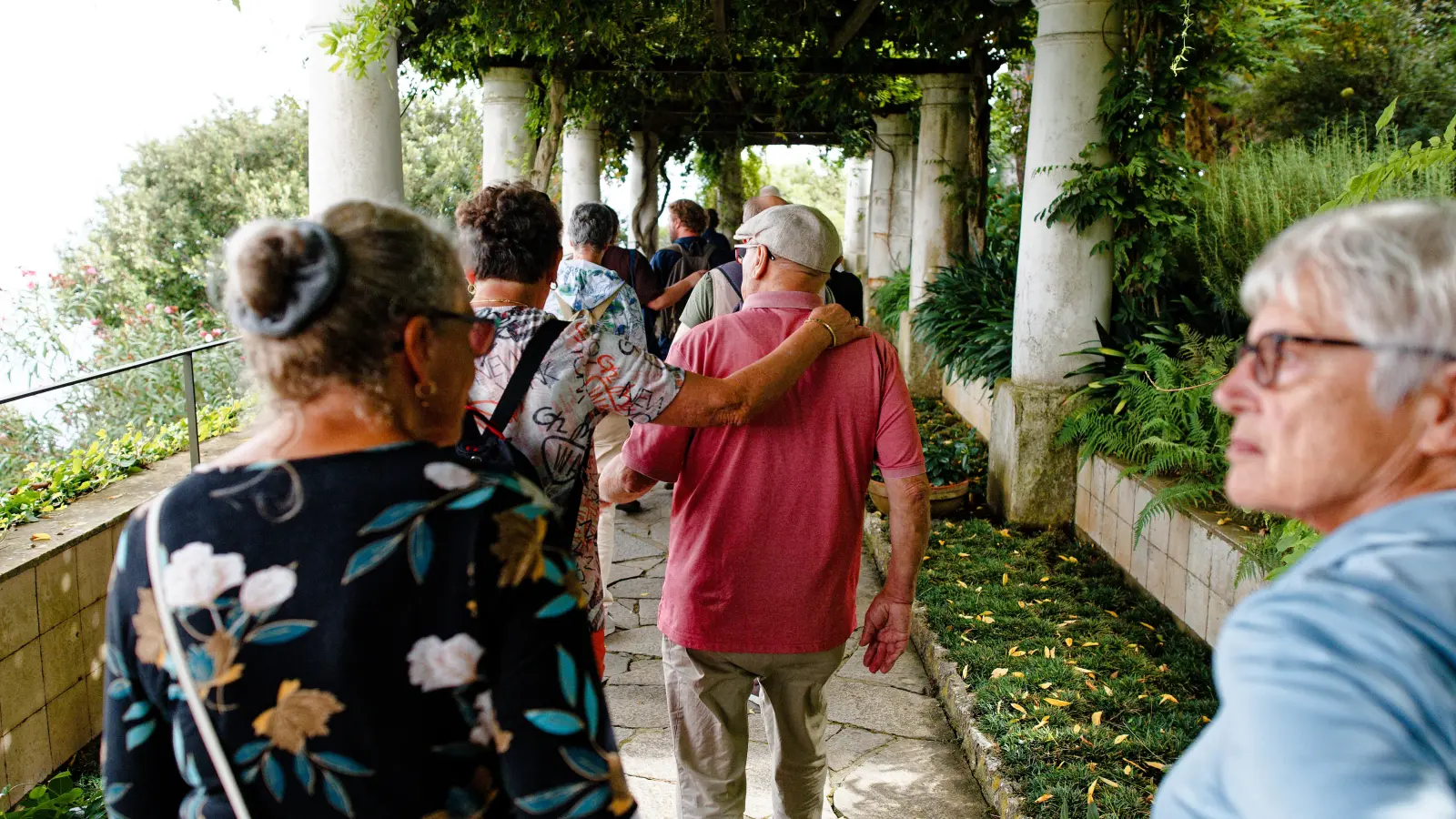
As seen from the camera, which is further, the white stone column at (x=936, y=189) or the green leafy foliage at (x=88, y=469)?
the white stone column at (x=936, y=189)

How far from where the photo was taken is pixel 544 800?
1.19 metres

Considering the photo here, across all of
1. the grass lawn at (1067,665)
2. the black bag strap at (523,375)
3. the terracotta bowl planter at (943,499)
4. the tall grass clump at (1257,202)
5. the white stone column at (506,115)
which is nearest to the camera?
the black bag strap at (523,375)

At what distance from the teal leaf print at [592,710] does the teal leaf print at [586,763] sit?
0.02 meters

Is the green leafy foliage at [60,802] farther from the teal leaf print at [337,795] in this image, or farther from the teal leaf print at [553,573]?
the teal leaf print at [553,573]

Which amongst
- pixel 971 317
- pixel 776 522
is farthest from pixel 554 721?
pixel 971 317

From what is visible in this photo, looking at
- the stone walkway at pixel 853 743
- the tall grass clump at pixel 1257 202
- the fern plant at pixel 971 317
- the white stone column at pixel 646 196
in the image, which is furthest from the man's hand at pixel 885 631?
the white stone column at pixel 646 196

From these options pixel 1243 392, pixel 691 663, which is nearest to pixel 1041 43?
pixel 691 663

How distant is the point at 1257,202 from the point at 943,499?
2227mm

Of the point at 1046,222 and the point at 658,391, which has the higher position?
the point at 1046,222

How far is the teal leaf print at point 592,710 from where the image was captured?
1.22m

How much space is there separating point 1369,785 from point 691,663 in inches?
75.3

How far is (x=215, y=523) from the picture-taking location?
3.80 ft

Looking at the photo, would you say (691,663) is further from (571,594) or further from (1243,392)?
(1243,392)

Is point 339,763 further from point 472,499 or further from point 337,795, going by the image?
point 472,499
